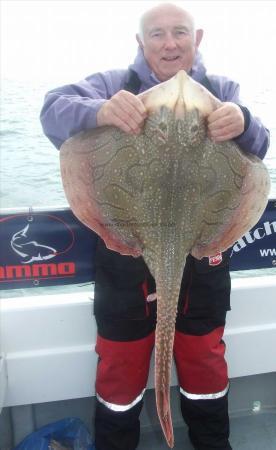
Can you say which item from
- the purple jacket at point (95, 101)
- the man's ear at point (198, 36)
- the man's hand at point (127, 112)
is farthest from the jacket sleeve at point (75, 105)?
the man's ear at point (198, 36)

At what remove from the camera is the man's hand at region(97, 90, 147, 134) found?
160 cm

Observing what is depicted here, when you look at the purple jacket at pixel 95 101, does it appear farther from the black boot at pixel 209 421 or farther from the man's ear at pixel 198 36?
the black boot at pixel 209 421

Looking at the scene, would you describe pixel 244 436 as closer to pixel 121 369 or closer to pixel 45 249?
pixel 121 369

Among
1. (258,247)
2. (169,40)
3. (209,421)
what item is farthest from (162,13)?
(209,421)

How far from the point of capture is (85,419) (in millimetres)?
2855

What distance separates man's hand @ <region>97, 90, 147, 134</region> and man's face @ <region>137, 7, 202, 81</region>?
59 centimetres

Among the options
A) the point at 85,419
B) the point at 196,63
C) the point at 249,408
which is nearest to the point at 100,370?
the point at 85,419

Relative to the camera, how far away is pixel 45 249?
2.68m

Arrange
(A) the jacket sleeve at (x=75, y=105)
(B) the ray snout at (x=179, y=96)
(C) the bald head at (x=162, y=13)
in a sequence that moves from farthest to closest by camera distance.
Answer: (C) the bald head at (x=162, y=13)
(A) the jacket sleeve at (x=75, y=105)
(B) the ray snout at (x=179, y=96)

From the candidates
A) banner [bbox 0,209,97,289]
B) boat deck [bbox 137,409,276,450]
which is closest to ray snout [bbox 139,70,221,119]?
banner [bbox 0,209,97,289]

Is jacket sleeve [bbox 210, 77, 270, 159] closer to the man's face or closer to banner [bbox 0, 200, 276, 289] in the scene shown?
the man's face

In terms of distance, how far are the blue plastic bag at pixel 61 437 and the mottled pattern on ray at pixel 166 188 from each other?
900 mm

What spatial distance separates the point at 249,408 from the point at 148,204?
6.66 feet

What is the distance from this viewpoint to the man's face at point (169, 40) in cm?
204
